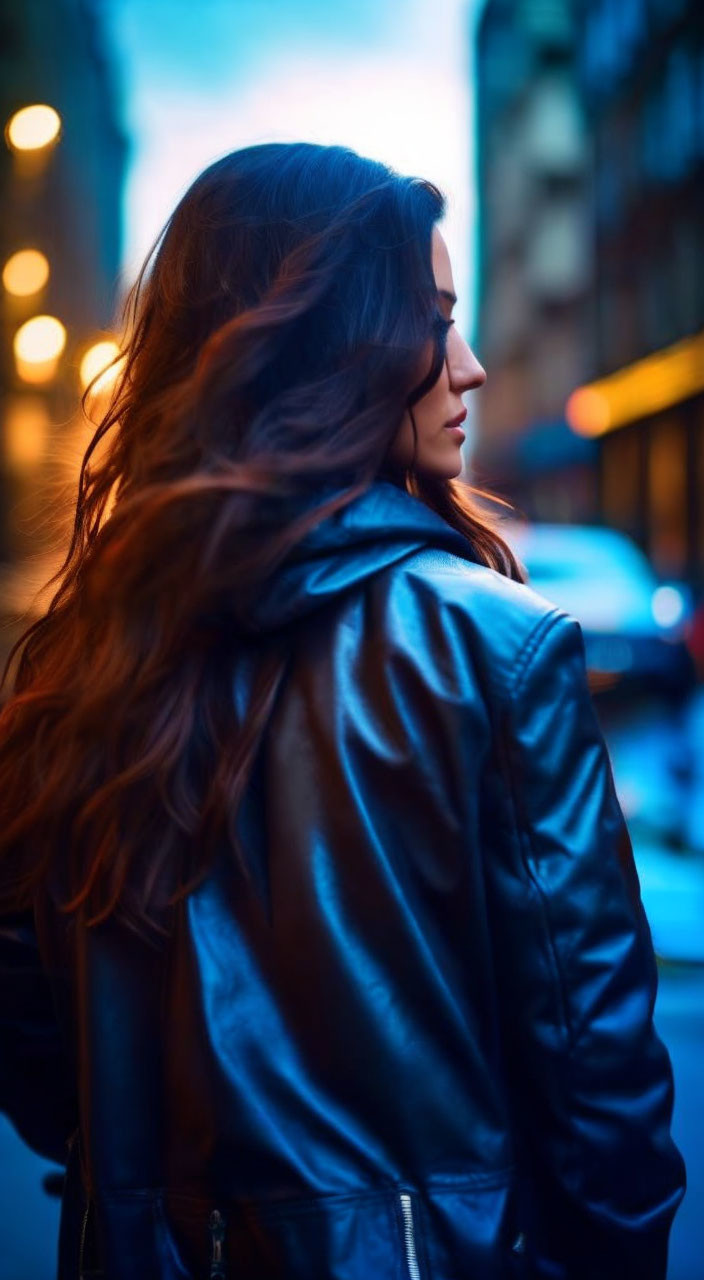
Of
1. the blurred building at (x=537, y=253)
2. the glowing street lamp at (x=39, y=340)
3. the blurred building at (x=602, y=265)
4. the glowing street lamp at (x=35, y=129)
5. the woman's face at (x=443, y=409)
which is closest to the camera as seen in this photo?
the woman's face at (x=443, y=409)

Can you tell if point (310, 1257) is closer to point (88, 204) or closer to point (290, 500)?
point (290, 500)

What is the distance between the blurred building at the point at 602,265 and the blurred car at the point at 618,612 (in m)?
7.04

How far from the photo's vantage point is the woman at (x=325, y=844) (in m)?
1.24

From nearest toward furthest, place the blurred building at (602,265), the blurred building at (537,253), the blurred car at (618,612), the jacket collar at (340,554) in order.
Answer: the jacket collar at (340,554) → the blurred car at (618,612) → the blurred building at (602,265) → the blurred building at (537,253)

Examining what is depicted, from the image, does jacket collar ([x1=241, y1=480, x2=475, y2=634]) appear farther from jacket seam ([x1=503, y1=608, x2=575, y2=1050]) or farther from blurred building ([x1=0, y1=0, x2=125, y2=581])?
blurred building ([x1=0, y1=0, x2=125, y2=581])

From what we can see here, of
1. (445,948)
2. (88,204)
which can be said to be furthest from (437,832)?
(88,204)

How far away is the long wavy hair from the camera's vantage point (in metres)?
1.32

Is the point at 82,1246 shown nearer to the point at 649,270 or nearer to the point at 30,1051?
the point at 30,1051

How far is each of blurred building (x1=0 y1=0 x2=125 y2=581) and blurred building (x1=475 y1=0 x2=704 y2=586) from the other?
960 centimetres

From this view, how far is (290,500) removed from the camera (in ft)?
4.36

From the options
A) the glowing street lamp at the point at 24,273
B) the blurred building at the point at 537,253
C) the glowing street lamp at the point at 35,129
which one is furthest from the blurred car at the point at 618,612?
the blurred building at the point at 537,253

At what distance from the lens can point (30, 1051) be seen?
1.60m

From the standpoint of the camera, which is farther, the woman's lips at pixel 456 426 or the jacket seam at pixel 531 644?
the woman's lips at pixel 456 426

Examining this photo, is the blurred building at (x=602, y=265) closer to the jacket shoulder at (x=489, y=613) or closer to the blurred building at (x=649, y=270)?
the blurred building at (x=649, y=270)
